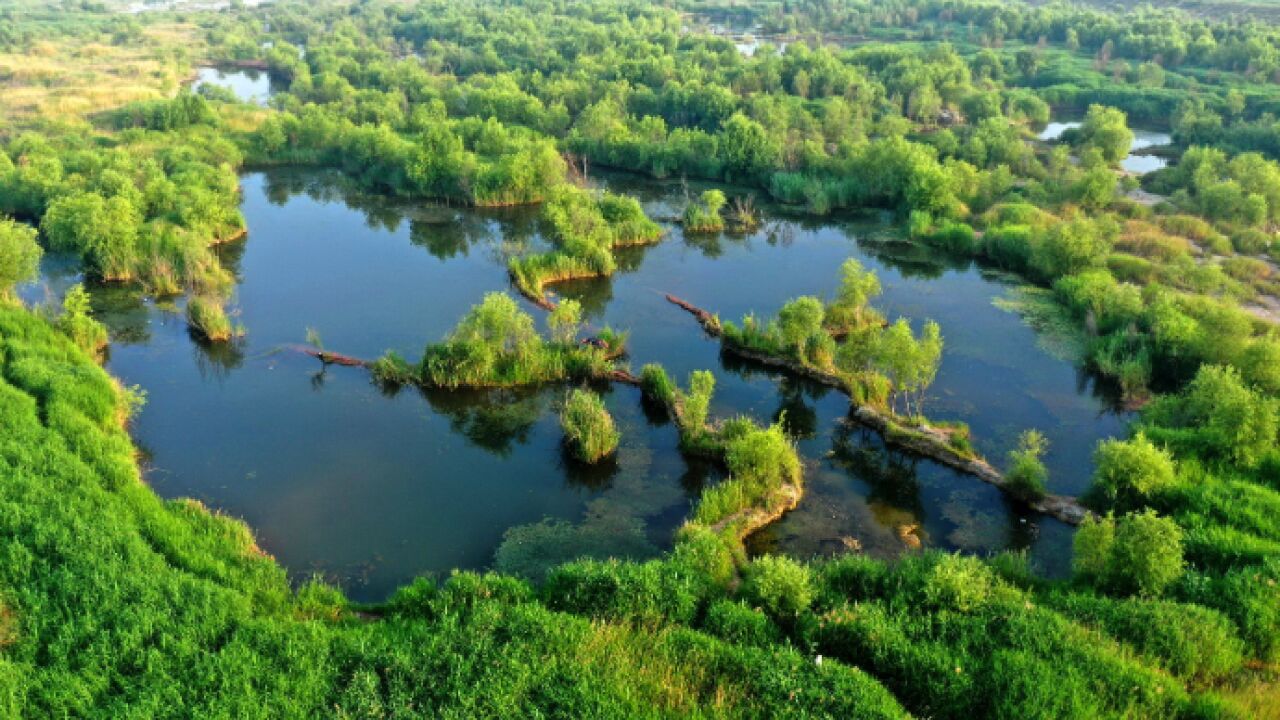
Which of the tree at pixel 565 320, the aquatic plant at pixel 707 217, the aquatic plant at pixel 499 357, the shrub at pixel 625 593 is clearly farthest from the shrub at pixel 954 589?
the aquatic plant at pixel 707 217

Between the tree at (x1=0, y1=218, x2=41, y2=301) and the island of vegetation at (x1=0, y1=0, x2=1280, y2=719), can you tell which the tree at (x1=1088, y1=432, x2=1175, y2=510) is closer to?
the island of vegetation at (x1=0, y1=0, x2=1280, y2=719)

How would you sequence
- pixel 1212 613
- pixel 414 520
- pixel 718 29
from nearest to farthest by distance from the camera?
pixel 1212 613
pixel 414 520
pixel 718 29

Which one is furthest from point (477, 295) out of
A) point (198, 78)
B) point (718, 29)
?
point (718, 29)

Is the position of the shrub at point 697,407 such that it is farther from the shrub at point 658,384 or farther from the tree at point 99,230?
the tree at point 99,230

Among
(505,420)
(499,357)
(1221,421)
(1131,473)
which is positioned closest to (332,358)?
(499,357)

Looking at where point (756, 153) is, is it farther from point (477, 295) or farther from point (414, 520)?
point (414, 520)

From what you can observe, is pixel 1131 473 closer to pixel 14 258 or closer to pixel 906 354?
pixel 906 354
